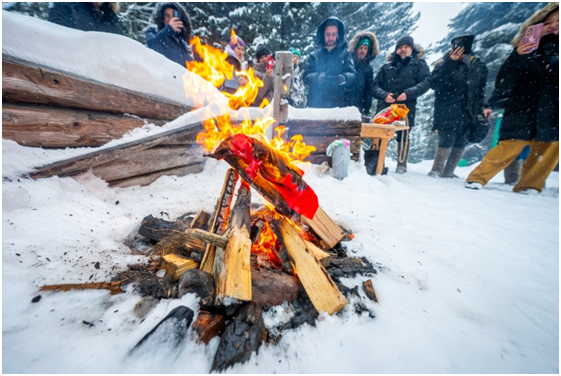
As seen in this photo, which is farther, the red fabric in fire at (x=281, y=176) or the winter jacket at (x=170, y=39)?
the winter jacket at (x=170, y=39)

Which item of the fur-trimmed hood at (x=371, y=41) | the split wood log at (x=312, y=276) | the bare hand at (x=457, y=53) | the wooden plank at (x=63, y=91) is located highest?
the fur-trimmed hood at (x=371, y=41)

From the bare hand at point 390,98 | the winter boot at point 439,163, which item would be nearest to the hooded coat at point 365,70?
the bare hand at point 390,98

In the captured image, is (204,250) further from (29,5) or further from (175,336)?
(29,5)

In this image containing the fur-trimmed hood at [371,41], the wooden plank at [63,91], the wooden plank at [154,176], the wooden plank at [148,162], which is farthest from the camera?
the fur-trimmed hood at [371,41]

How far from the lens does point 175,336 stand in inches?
41.2

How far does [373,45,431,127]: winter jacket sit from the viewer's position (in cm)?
579

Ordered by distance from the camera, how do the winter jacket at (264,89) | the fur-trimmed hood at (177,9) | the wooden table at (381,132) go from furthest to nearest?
the winter jacket at (264,89) < the wooden table at (381,132) < the fur-trimmed hood at (177,9)

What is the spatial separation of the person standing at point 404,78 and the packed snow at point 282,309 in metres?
4.32

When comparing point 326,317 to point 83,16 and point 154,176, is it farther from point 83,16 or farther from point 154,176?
point 83,16

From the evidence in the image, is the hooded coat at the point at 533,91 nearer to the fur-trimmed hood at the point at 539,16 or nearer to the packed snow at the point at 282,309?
the fur-trimmed hood at the point at 539,16

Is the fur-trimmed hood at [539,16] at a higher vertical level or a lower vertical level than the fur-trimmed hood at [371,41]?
lower

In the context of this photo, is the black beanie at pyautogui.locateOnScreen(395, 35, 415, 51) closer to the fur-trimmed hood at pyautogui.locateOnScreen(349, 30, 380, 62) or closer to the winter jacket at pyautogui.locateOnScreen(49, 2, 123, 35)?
the fur-trimmed hood at pyautogui.locateOnScreen(349, 30, 380, 62)

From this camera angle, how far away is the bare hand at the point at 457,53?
18.0 ft

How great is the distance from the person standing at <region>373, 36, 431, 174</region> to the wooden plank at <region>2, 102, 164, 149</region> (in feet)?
21.3
